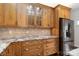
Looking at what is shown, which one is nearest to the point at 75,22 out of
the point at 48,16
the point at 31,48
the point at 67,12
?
the point at 67,12

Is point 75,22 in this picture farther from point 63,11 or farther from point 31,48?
point 31,48

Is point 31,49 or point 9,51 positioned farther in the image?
point 31,49

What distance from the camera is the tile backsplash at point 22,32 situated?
3.70 ft

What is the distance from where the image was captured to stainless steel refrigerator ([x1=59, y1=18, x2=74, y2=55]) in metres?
1.11

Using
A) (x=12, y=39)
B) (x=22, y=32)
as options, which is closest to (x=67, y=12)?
(x=22, y=32)

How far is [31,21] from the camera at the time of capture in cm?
117

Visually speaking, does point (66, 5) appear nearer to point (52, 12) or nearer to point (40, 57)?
point (52, 12)

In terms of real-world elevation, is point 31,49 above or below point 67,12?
below

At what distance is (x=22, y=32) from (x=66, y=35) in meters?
0.47

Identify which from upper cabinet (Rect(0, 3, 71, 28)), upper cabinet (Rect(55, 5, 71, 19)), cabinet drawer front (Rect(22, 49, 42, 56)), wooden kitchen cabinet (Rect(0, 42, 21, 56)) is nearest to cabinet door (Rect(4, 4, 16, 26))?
upper cabinet (Rect(0, 3, 71, 28))

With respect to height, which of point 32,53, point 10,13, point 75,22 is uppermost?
point 10,13

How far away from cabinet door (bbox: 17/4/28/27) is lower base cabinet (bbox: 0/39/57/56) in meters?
0.19

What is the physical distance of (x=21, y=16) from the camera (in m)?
1.14

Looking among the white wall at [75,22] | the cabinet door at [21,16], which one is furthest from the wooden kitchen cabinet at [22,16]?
the white wall at [75,22]
